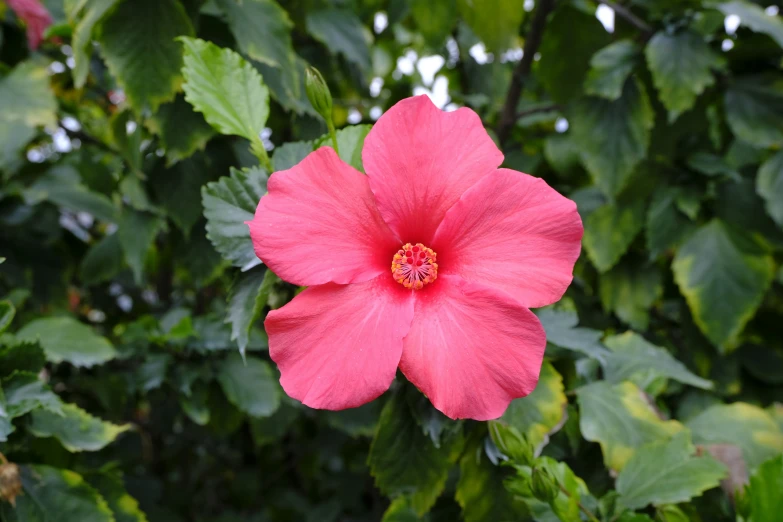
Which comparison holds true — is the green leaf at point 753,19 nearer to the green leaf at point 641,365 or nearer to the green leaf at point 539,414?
the green leaf at point 641,365

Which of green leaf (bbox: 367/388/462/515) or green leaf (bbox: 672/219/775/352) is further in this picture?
green leaf (bbox: 672/219/775/352)

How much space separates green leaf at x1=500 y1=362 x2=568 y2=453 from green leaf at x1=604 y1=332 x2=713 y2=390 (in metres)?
0.13

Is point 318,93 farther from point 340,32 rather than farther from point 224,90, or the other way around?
point 340,32

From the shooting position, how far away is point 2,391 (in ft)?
1.74

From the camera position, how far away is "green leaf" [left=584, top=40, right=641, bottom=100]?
2.71ft

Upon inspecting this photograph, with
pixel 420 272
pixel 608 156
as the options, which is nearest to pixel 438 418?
pixel 420 272

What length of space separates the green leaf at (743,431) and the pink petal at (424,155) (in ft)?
1.65

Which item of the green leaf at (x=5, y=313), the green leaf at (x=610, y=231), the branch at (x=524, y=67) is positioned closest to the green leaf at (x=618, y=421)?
the green leaf at (x=610, y=231)

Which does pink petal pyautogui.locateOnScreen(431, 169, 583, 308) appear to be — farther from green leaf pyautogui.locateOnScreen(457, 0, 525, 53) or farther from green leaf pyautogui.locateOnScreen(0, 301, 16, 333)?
green leaf pyautogui.locateOnScreen(457, 0, 525, 53)

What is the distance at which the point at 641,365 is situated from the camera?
0.70m

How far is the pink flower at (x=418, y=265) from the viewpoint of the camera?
404 mm

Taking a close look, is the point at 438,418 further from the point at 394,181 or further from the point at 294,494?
the point at 294,494

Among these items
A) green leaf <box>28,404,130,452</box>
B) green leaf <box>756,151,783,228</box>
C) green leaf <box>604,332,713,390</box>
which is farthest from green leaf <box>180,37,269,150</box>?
green leaf <box>756,151,783,228</box>

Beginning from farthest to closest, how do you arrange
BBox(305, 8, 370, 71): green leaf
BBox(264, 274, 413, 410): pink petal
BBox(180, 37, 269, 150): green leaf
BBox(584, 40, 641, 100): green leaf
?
BBox(305, 8, 370, 71): green leaf, BBox(584, 40, 641, 100): green leaf, BBox(180, 37, 269, 150): green leaf, BBox(264, 274, 413, 410): pink petal
